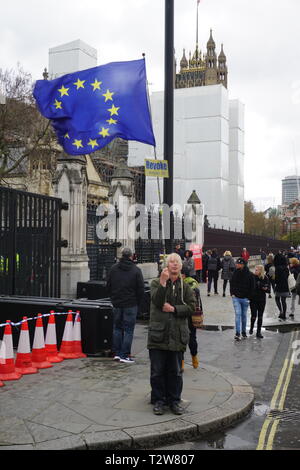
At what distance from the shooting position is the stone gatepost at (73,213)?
528 inches

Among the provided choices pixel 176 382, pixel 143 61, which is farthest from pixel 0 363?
pixel 143 61

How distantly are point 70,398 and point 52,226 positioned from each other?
5645 millimetres

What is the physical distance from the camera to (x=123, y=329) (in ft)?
25.4

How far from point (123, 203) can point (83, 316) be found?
374 inches

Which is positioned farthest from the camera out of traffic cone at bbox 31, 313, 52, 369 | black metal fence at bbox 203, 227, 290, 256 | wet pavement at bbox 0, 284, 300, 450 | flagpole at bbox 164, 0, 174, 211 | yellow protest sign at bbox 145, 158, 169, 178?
black metal fence at bbox 203, 227, 290, 256

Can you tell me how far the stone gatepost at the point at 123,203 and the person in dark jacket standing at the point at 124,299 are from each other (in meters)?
8.93

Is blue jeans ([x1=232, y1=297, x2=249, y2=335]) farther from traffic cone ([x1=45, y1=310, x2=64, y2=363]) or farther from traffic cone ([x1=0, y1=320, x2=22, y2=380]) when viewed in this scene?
traffic cone ([x1=0, y1=320, x2=22, y2=380])

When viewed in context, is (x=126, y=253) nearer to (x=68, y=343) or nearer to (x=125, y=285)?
(x=125, y=285)

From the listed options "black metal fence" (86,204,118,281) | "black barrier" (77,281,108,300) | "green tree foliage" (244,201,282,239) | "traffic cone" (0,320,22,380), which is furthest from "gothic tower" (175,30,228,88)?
"traffic cone" (0,320,22,380)

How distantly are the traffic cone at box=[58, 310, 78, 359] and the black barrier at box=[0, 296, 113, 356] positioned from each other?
29 centimetres

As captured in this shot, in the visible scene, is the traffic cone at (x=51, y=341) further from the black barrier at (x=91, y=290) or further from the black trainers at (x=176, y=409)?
the black barrier at (x=91, y=290)

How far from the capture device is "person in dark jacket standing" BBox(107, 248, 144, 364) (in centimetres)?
754

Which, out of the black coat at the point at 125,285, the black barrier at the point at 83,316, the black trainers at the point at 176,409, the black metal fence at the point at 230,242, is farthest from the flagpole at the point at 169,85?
the black metal fence at the point at 230,242
